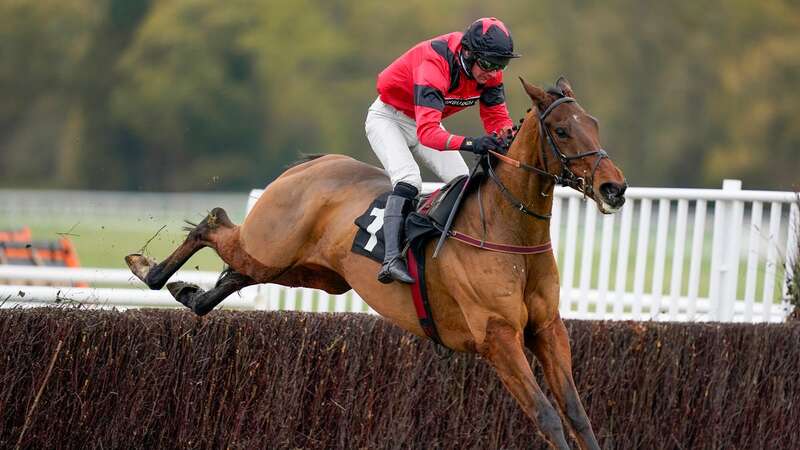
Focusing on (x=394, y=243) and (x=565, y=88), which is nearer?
(x=565, y=88)

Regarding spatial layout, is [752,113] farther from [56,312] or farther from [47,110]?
[56,312]

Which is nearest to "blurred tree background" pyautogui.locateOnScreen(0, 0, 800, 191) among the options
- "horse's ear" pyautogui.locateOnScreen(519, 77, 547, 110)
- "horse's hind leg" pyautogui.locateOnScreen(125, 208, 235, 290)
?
Answer: "horse's hind leg" pyautogui.locateOnScreen(125, 208, 235, 290)

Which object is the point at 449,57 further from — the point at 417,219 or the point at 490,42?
the point at 417,219

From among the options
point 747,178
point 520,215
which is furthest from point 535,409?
point 747,178

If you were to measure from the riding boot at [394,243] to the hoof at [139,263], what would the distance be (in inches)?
76.3

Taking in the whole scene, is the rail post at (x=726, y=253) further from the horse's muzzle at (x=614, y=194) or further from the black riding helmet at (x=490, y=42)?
the horse's muzzle at (x=614, y=194)

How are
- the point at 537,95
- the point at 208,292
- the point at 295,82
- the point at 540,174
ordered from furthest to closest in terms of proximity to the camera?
the point at 295,82
the point at 208,292
the point at 540,174
the point at 537,95

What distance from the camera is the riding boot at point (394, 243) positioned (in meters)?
6.01

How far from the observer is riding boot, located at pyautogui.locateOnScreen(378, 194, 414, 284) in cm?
601

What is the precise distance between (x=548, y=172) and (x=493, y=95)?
2.74 feet

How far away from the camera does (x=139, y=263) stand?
24.5 ft

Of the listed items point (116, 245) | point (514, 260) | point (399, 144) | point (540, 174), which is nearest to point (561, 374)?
point (514, 260)

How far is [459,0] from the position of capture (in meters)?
42.7

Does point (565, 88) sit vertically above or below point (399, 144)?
above
